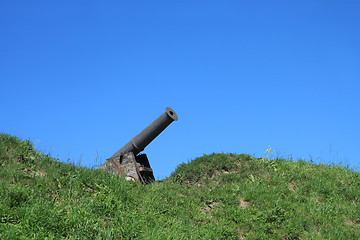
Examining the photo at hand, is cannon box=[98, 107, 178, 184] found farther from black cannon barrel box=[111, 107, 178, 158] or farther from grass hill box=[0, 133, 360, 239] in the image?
grass hill box=[0, 133, 360, 239]

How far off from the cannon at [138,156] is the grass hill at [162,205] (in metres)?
2.76

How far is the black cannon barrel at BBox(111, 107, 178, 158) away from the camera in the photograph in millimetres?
12047

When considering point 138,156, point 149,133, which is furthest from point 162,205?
point 138,156

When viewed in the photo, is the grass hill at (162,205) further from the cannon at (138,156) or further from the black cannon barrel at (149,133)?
the black cannon barrel at (149,133)

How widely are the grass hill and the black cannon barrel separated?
10.6 ft

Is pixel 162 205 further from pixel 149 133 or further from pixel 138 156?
pixel 138 156

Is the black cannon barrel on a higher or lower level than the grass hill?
higher

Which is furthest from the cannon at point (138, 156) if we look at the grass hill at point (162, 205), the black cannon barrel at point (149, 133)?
the grass hill at point (162, 205)

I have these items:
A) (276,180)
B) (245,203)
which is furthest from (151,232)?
(276,180)

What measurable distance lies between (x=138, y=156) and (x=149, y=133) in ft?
3.77

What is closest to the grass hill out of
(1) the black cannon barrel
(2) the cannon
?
(2) the cannon

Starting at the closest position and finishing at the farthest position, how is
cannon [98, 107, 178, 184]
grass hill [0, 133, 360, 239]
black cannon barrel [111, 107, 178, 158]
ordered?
grass hill [0, 133, 360, 239] → cannon [98, 107, 178, 184] → black cannon barrel [111, 107, 178, 158]

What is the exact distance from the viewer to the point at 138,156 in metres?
12.7

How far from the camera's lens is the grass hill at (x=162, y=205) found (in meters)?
5.73
